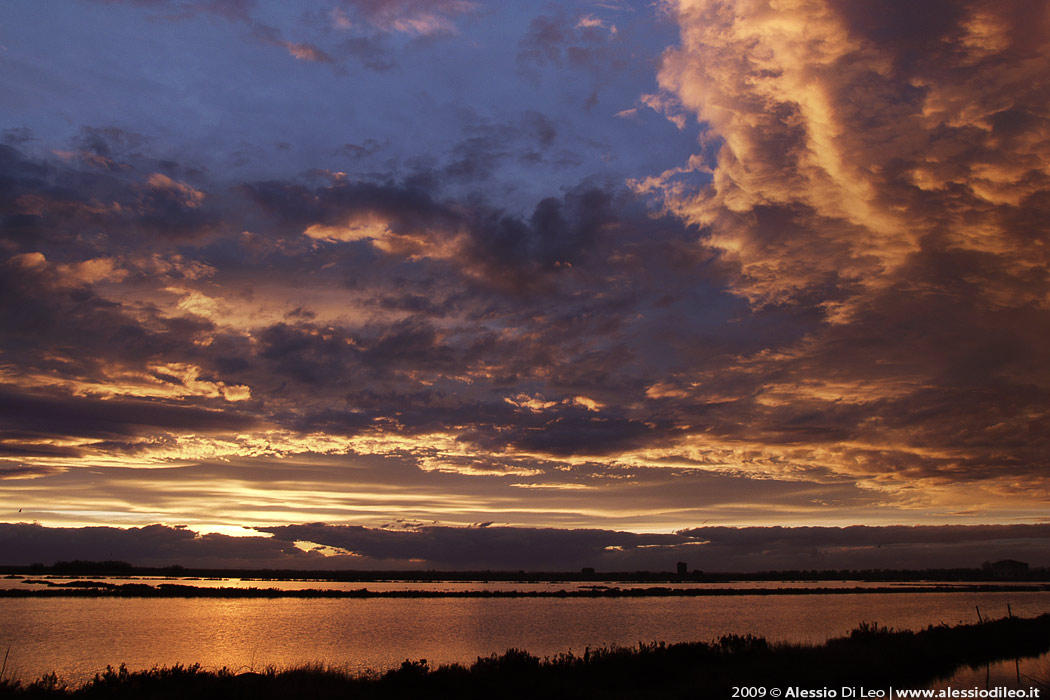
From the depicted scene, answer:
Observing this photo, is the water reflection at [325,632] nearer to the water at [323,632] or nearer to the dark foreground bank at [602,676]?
the water at [323,632]

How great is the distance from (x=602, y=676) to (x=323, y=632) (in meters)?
33.1

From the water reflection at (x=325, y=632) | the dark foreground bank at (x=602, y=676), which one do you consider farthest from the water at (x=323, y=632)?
the dark foreground bank at (x=602, y=676)

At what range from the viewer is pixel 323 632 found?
170 ft

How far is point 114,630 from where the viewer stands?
5031cm

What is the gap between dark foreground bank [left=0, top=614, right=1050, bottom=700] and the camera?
2186 cm

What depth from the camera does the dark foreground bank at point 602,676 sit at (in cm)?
2186

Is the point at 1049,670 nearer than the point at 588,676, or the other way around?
the point at 588,676

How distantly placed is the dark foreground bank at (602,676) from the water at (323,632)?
6.03 m

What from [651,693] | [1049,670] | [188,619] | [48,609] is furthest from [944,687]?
[48,609]

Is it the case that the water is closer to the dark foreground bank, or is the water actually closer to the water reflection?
the water reflection

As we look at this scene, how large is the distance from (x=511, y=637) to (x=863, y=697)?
1185 inches

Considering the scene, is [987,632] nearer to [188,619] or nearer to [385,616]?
[385,616]

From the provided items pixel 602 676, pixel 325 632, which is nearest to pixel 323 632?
pixel 325 632

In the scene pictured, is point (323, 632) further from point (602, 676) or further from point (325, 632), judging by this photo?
point (602, 676)
